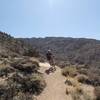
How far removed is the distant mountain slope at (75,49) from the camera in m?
76.3

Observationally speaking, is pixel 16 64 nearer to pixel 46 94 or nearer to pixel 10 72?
pixel 10 72

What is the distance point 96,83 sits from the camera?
2173cm

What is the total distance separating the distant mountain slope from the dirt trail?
47537 millimetres

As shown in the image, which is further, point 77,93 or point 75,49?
point 75,49

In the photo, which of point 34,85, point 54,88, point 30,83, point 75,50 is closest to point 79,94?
point 54,88

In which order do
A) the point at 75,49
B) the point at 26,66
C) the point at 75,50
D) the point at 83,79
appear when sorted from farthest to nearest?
the point at 75,49, the point at 75,50, the point at 83,79, the point at 26,66

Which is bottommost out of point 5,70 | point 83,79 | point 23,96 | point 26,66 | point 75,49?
point 23,96

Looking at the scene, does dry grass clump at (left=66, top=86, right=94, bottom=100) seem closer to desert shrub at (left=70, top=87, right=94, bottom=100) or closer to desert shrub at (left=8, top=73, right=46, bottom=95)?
desert shrub at (left=70, top=87, right=94, bottom=100)

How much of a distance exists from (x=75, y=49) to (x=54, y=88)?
7874cm

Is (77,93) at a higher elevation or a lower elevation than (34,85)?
lower

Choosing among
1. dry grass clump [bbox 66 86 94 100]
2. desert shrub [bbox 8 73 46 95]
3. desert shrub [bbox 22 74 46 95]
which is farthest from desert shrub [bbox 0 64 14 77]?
dry grass clump [bbox 66 86 94 100]

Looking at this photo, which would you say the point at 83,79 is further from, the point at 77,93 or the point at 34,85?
the point at 34,85

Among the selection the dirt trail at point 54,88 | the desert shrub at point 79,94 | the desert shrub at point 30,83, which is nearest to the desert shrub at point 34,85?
the desert shrub at point 30,83

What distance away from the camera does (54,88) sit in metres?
18.6
